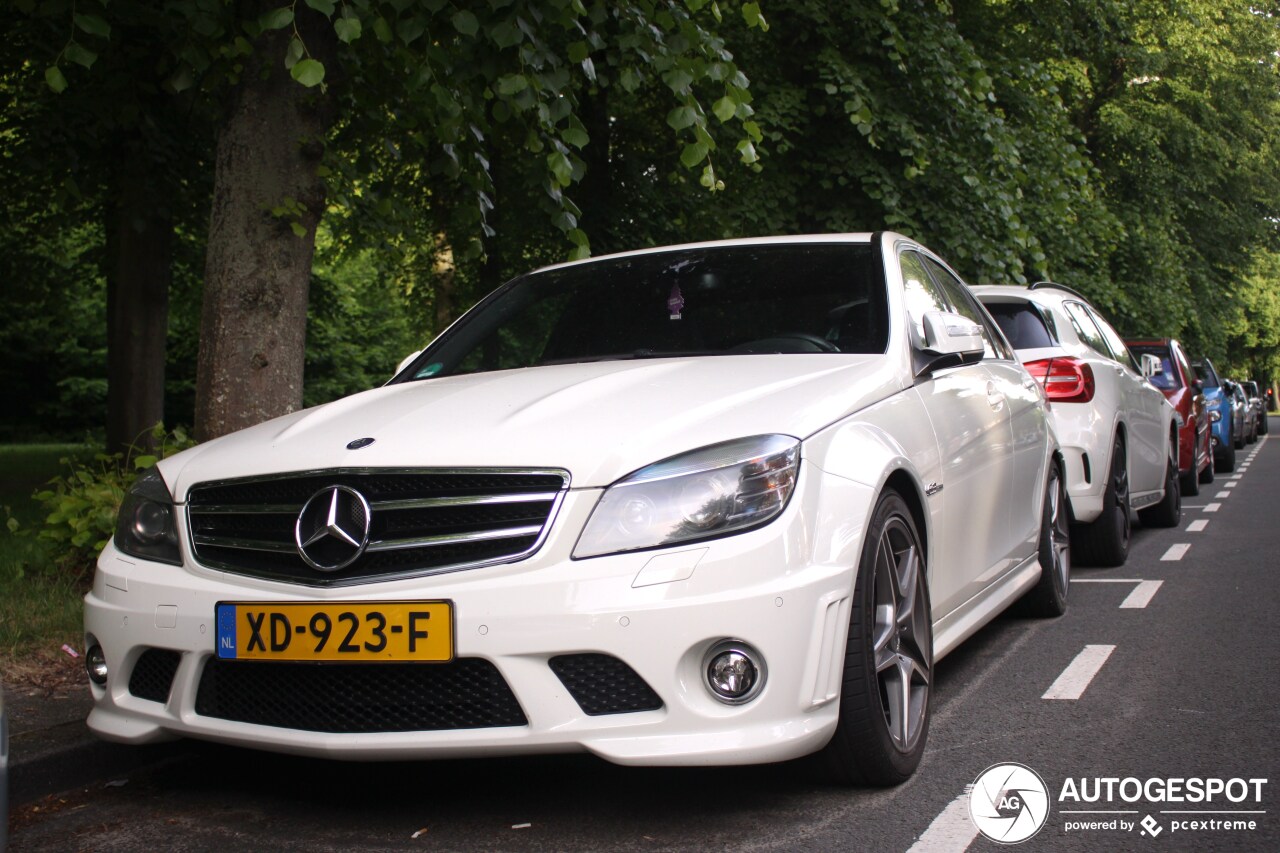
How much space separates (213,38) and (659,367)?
3952 millimetres

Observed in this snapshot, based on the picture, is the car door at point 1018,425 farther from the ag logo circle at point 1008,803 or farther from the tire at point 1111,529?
the tire at point 1111,529

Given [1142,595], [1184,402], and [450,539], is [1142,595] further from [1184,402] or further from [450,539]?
[1184,402]

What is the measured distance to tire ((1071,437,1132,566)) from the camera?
8523 millimetres

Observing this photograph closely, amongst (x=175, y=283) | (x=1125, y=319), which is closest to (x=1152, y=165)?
(x=1125, y=319)

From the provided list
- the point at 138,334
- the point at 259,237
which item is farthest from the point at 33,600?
the point at 138,334

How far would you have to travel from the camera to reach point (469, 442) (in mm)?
3701

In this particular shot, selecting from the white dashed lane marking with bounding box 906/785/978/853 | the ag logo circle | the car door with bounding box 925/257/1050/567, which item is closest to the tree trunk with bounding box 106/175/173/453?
the car door with bounding box 925/257/1050/567

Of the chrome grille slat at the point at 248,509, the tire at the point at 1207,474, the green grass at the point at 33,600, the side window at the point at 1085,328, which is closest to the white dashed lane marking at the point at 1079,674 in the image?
the chrome grille slat at the point at 248,509

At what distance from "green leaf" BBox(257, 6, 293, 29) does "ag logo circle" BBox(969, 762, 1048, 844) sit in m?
4.42

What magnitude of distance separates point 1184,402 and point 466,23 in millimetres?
9449

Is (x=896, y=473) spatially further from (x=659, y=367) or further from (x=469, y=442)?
(x=469, y=442)

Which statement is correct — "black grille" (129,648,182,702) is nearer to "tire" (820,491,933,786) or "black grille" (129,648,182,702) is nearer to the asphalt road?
the asphalt road

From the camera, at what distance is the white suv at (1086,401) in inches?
323

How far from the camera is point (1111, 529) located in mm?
8547
